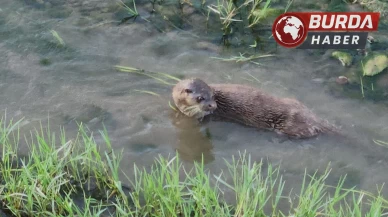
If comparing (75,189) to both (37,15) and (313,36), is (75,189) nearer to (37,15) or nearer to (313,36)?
(37,15)

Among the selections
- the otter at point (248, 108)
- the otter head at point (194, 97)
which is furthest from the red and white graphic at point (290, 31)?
the otter head at point (194, 97)

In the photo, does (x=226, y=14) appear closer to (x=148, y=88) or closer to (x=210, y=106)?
(x=148, y=88)

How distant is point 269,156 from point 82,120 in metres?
1.50

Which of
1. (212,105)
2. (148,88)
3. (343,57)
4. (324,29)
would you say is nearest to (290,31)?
(324,29)

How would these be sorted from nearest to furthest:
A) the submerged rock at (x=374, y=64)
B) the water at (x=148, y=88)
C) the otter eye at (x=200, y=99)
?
the water at (x=148, y=88), the otter eye at (x=200, y=99), the submerged rock at (x=374, y=64)

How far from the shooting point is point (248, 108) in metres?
4.67

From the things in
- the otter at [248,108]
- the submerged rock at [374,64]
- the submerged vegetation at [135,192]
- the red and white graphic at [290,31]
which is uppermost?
the red and white graphic at [290,31]

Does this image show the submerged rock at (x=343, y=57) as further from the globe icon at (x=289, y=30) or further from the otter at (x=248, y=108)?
the otter at (x=248, y=108)

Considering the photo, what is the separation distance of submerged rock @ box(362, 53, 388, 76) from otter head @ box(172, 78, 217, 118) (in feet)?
4.83

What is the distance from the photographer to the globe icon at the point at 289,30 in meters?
5.38

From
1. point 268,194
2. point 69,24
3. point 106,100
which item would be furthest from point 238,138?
point 69,24

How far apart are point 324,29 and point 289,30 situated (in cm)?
36

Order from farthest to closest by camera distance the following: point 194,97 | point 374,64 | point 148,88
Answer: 1. point 374,64
2. point 148,88
3. point 194,97

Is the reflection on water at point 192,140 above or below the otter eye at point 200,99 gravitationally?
below
